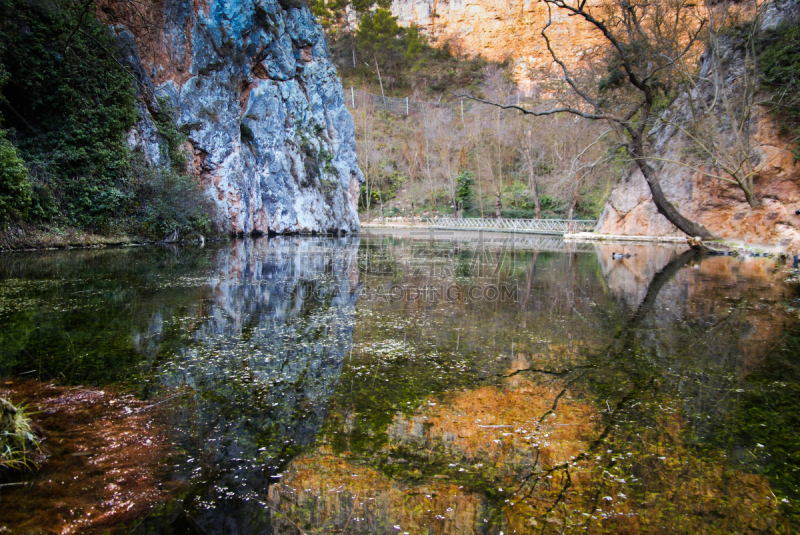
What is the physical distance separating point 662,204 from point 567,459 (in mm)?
16820

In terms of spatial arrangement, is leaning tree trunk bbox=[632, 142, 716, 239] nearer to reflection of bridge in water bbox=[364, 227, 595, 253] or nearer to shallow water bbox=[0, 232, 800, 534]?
reflection of bridge in water bbox=[364, 227, 595, 253]

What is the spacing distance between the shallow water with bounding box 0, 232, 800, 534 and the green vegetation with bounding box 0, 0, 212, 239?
32.0ft

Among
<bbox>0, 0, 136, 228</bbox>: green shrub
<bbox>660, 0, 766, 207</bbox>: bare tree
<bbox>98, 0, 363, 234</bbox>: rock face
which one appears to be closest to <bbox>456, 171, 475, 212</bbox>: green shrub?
<bbox>98, 0, 363, 234</bbox>: rock face

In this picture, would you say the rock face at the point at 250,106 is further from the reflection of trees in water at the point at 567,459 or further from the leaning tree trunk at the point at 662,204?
the reflection of trees in water at the point at 567,459

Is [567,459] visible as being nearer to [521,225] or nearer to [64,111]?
[64,111]

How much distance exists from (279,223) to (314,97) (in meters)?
11.0

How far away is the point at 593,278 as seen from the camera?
448 inches

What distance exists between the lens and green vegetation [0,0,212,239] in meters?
15.0

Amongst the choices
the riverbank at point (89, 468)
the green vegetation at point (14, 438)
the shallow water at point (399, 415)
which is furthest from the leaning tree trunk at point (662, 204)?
the green vegetation at point (14, 438)

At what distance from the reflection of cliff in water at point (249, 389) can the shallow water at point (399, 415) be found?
0.02 metres

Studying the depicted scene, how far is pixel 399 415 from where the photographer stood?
353 centimetres

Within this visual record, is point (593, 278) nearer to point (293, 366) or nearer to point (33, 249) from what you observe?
point (293, 366)

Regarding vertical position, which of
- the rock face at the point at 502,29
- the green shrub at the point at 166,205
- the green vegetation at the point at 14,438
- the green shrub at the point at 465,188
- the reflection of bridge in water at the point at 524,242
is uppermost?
the rock face at the point at 502,29

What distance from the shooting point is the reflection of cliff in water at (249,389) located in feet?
8.34
